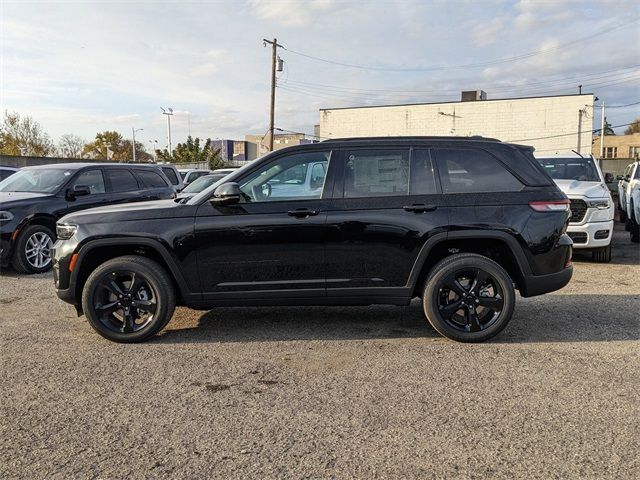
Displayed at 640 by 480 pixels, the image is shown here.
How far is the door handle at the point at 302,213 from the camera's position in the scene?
473 cm

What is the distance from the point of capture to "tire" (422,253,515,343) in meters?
4.76

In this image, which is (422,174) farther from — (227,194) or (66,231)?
(66,231)

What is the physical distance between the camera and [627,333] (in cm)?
514

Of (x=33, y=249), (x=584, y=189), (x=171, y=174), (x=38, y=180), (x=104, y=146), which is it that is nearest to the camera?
(x=33, y=249)

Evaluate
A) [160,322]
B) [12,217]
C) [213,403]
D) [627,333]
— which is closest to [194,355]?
[160,322]

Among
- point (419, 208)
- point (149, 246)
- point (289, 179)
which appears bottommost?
point (149, 246)

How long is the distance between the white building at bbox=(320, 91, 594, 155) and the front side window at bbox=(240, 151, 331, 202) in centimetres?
4019

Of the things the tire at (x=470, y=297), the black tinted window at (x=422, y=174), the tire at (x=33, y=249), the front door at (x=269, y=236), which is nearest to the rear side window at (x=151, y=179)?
the tire at (x=33, y=249)

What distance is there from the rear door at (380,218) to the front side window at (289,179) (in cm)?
20

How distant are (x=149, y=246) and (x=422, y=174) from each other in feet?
8.53

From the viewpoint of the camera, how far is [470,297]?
482cm

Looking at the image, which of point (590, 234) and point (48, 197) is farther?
point (48, 197)

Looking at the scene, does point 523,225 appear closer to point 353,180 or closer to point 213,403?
point 353,180

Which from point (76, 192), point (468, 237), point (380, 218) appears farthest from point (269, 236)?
point (76, 192)
